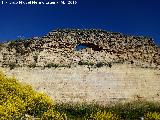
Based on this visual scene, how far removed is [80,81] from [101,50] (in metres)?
3.11

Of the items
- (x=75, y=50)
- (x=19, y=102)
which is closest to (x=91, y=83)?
(x=75, y=50)

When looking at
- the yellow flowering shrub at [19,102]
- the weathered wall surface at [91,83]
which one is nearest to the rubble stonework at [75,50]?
the weathered wall surface at [91,83]

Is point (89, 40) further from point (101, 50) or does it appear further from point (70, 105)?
point (70, 105)

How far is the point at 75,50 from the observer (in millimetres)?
34000

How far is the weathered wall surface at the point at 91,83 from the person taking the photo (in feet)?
105

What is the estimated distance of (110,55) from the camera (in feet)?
113

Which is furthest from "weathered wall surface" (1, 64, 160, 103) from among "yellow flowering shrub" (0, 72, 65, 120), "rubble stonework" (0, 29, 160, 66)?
"yellow flowering shrub" (0, 72, 65, 120)

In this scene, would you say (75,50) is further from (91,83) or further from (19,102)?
(19,102)

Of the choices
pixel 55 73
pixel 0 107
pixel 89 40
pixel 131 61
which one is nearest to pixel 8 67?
pixel 55 73

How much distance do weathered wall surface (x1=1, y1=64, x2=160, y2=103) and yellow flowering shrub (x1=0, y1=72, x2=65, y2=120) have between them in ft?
21.7

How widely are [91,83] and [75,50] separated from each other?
9.29ft

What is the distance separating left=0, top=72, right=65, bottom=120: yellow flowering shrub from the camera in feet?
71.4

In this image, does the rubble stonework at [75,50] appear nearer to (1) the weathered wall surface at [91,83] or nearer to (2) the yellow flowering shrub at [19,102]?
(1) the weathered wall surface at [91,83]

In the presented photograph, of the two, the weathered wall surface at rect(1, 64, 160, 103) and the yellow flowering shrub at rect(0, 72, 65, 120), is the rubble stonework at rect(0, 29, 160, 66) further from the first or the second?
the yellow flowering shrub at rect(0, 72, 65, 120)
